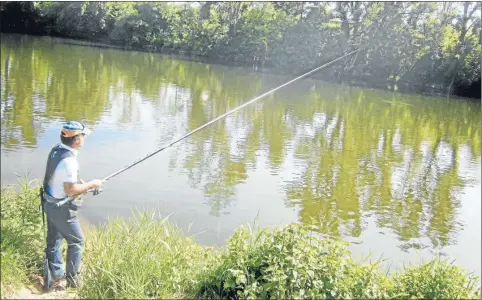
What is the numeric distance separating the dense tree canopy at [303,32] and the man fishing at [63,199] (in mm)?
28316

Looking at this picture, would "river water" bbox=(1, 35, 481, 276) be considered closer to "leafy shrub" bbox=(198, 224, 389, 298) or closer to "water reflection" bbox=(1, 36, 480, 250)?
"water reflection" bbox=(1, 36, 480, 250)

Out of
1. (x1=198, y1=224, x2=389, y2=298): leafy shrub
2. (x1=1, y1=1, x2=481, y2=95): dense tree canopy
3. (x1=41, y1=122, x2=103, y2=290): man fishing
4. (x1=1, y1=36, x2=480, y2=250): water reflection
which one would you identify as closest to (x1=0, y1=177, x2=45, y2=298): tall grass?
(x1=41, y1=122, x2=103, y2=290): man fishing

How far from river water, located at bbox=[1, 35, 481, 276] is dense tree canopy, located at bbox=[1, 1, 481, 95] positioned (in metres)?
14.6

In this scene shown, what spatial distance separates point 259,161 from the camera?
10625 millimetres

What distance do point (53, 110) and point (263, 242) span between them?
30.6 ft

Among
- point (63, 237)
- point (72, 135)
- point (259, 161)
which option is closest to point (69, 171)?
point (72, 135)

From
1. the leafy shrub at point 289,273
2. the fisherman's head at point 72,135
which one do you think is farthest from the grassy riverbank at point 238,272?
the fisherman's head at point 72,135

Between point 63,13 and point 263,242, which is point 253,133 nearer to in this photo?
point 263,242

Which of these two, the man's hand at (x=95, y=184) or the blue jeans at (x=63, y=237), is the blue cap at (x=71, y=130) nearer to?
the man's hand at (x=95, y=184)

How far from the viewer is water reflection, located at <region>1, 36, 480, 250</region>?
8438mm

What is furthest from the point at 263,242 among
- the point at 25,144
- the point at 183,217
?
the point at 25,144

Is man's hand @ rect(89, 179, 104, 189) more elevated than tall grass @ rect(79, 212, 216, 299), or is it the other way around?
man's hand @ rect(89, 179, 104, 189)

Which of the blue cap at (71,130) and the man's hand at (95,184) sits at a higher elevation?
the blue cap at (71,130)

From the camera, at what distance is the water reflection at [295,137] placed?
8438 millimetres
